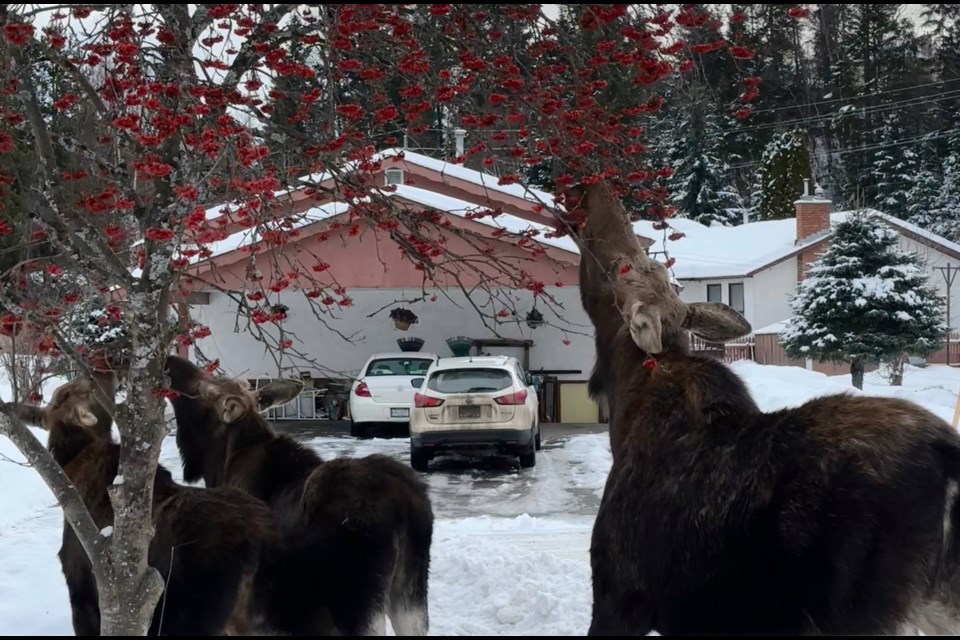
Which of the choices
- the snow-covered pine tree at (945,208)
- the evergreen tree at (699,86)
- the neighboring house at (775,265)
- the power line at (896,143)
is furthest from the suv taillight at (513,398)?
the snow-covered pine tree at (945,208)

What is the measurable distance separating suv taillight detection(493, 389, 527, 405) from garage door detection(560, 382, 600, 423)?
25.2 ft

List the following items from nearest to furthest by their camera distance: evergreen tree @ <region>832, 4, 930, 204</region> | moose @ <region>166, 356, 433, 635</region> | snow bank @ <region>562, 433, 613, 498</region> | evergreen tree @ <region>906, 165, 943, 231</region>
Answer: moose @ <region>166, 356, 433, 635</region>, snow bank @ <region>562, 433, 613, 498</region>, evergreen tree @ <region>832, 4, 930, 204</region>, evergreen tree @ <region>906, 165, 943, 231</region>

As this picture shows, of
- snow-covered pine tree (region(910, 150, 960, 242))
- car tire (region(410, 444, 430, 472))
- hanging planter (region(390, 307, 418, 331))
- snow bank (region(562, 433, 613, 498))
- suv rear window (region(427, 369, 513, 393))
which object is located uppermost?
snow-covered pine tree (region(910, 150, 960, 242))

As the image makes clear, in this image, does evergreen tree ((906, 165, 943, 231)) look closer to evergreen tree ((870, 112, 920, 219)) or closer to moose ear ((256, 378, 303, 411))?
evergreen tree ((870, 112, 920, 219))

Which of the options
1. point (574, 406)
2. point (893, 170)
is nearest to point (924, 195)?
point (893, 170)

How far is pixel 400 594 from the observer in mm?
5359

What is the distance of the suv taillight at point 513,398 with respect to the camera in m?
15.0

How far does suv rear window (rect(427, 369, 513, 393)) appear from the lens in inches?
600

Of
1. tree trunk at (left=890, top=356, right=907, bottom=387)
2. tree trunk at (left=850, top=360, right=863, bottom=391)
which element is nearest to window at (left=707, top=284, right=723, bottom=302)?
tree trunk at (left=890, top=356, right=907, bottom=387)

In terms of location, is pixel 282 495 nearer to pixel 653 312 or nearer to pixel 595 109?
pixel 653 312

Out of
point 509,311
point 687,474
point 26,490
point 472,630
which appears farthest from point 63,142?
point 26,490

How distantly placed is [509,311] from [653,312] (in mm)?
854

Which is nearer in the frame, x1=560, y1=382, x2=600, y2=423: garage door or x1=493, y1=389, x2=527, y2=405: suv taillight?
x1=493, y1=389, x2=527, y2=405: suv taillight

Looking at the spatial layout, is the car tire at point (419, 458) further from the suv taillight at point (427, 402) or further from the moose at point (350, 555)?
the moose at point (350, 555)
